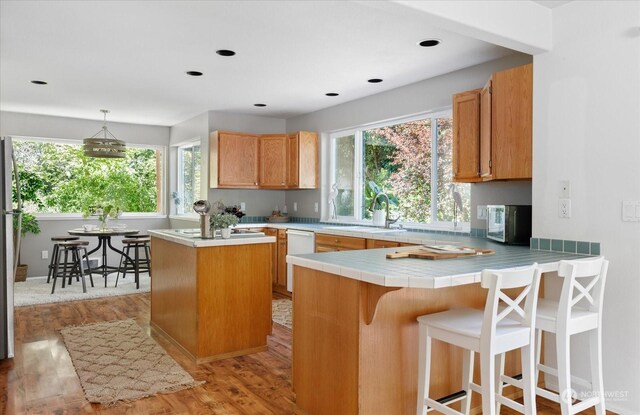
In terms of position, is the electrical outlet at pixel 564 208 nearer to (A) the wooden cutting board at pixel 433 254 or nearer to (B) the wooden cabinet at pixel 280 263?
(A) the wooden cutting board at pixel 433 254

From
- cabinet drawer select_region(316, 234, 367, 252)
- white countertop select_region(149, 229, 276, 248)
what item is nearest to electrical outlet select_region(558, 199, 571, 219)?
cabinet drawer select_region(316, 234, 367, 252)

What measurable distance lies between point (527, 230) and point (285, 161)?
3.91 m

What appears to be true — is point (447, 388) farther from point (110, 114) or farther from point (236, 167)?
point (110, 114)

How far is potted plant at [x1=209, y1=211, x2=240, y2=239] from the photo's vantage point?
11.7 feet

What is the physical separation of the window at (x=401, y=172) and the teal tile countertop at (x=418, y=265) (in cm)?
182

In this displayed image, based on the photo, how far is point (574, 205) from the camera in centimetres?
287

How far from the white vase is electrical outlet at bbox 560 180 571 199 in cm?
245

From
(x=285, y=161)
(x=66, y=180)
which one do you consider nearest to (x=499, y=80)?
(x=285, y=161)

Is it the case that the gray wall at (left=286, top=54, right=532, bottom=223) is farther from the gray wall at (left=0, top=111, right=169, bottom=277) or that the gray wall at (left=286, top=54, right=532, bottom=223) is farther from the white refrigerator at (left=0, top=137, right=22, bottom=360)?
the white refrigerator at (left=0, top=137, right=22, bottom=360)

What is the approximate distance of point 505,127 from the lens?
329cm

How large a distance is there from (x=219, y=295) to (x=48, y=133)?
5.30 meters

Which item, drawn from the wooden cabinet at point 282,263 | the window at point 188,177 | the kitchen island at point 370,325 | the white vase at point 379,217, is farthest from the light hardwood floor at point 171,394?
the window at point 188,177

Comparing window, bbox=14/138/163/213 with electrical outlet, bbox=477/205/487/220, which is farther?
window, bbox=14/138/163/213

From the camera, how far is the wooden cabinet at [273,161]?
6.57 m
